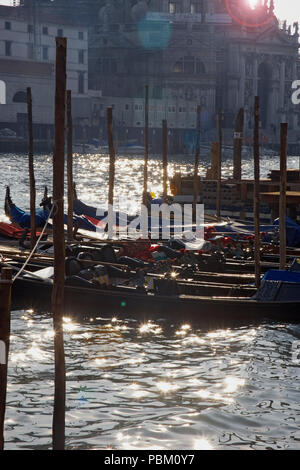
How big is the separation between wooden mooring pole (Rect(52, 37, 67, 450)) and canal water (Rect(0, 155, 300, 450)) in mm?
612

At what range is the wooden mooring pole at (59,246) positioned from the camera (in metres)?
10.7

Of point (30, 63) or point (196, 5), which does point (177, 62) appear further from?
point (30, 63)

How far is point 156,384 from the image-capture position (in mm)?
13781

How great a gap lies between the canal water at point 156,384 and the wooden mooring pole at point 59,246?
2.01 ft

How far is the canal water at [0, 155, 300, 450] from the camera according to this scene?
11633 millimetres

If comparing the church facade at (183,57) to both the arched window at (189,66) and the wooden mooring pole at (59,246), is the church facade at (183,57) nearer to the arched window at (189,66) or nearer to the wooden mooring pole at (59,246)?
the arched window at (189,66)

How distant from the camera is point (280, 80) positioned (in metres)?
114

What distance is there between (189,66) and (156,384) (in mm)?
95296

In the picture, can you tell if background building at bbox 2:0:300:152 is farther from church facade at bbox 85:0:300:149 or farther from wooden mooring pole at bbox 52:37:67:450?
wooden mooring pole at bbox 52:37:67:450

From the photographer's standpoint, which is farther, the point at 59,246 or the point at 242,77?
the point at 242,77

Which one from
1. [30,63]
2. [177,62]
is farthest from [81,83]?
[177,62]

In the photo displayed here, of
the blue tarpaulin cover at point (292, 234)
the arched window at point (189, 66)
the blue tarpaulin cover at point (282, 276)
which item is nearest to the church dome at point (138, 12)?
the arched window at point (189, 66)

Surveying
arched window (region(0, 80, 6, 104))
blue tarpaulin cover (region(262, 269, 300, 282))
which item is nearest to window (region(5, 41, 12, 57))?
arched window (region(0, 80, 6, 104))

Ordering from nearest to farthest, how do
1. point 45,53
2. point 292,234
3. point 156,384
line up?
point 156,384 → point 292,234 → point 45,53
